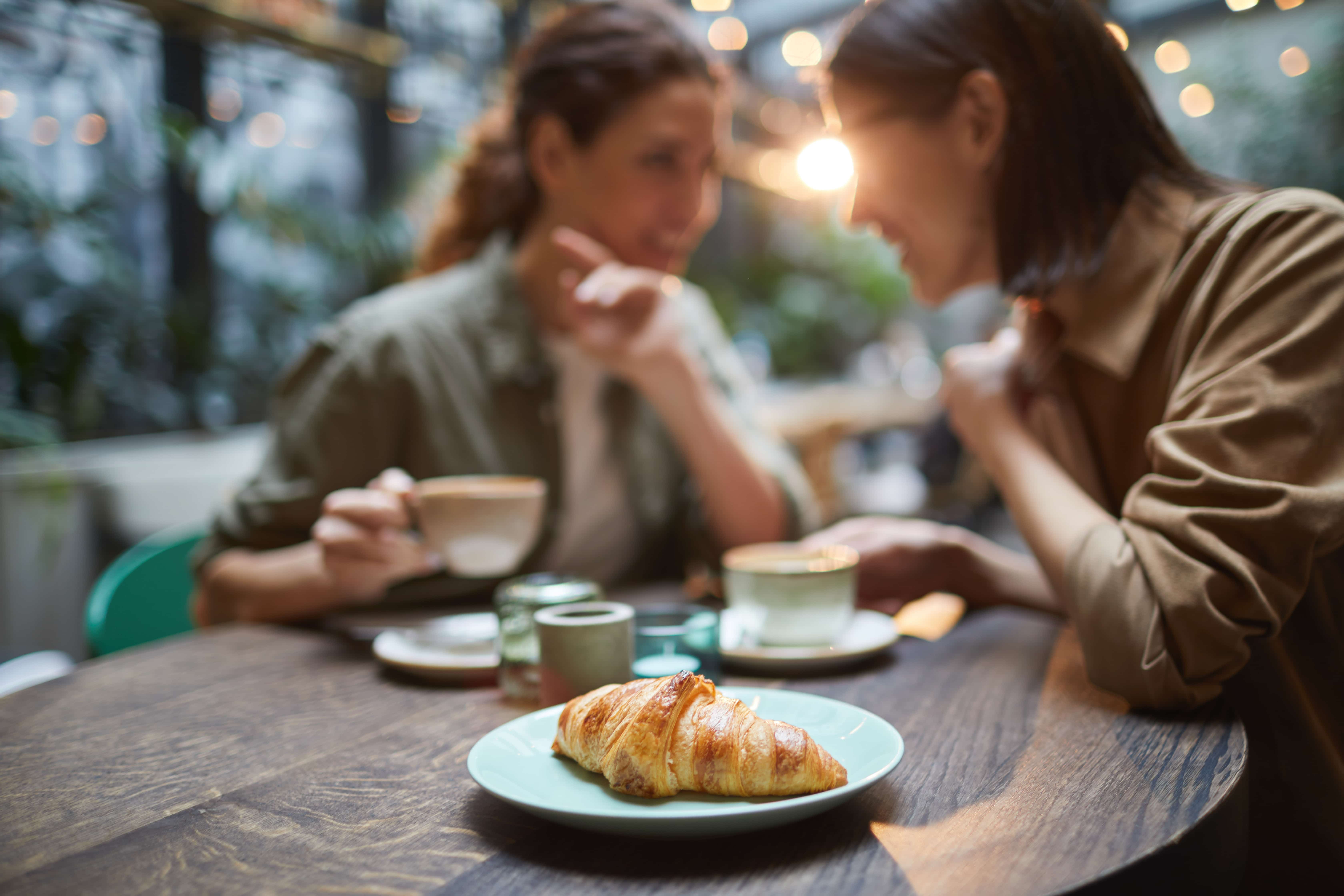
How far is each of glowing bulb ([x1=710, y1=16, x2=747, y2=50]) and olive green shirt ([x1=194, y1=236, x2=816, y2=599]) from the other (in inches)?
123

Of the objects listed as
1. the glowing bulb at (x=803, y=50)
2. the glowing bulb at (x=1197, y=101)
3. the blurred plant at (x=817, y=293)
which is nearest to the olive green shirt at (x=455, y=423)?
the glowing bulb at (x=1197, y=101)

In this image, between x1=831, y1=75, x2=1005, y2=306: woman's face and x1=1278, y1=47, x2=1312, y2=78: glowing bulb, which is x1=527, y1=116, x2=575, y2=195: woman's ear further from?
x1=1278, y1=47, x2=1312, y2=78: glowing bulb

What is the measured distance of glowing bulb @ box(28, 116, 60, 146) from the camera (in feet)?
8.53

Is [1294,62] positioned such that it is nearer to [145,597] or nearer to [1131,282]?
[1131,282]

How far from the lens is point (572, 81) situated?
1662 mm

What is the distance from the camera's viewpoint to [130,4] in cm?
243

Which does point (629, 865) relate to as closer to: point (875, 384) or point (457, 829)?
point (457, 829)

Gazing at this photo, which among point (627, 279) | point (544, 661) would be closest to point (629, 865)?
point (544, 661)

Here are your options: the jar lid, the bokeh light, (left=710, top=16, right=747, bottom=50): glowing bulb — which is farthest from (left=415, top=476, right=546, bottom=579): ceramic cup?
the bokeh light

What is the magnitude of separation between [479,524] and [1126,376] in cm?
73

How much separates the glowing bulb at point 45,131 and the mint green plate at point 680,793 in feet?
8.98

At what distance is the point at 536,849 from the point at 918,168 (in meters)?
0.95

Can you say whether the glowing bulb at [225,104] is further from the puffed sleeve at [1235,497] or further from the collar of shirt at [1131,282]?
the puffed sleeve at [1235,497]

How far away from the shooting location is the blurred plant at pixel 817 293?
6.21 metres
